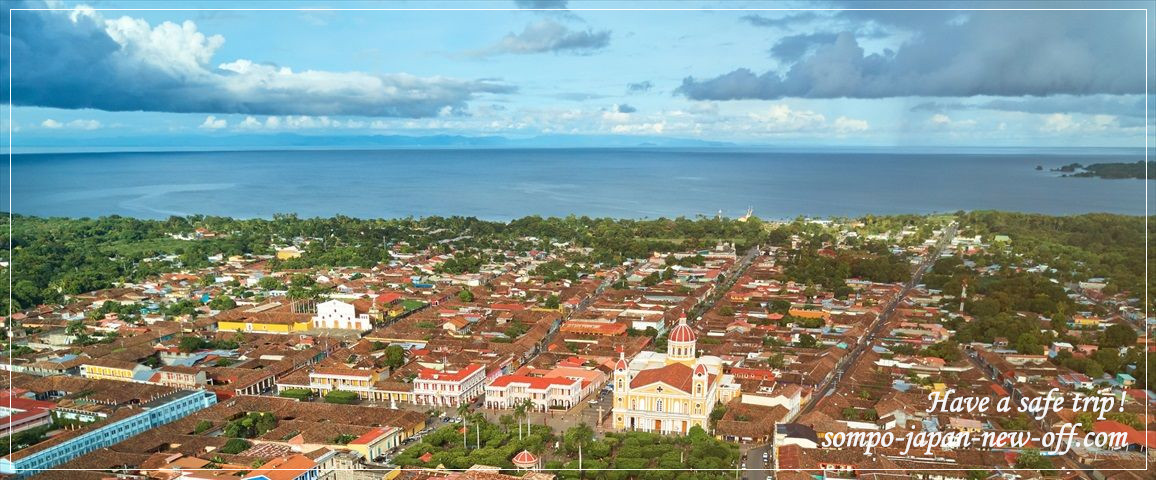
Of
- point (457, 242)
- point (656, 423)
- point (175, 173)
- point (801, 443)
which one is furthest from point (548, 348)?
point (175, 173)

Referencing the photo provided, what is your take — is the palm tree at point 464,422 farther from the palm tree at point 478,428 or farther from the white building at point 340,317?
the white building at point 340,317

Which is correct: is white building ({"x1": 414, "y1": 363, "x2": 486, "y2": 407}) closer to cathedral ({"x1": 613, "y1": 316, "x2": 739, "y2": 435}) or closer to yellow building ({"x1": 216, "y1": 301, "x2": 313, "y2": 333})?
cathedral ({"x1": 613, "y1": 316, "x2": 739, "y2": 435})

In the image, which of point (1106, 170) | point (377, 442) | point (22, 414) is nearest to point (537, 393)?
point (377, 442)

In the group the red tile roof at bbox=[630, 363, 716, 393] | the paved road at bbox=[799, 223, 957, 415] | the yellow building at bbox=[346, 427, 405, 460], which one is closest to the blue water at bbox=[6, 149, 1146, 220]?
the paved road at bbox=[799, 223, 957, 415]

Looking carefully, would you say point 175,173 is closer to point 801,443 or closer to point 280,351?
point 280,351

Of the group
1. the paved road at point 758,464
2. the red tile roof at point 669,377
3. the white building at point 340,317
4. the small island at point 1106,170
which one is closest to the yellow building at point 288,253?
the white building at point 340,317

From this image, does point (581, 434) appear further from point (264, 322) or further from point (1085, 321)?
point (1085, 321)

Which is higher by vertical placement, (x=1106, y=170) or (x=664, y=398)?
(x=1106, y=170)

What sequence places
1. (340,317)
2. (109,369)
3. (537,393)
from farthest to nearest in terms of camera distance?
1. (340,317)
2. (109,369)
3. (537,393)
